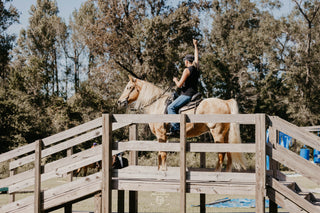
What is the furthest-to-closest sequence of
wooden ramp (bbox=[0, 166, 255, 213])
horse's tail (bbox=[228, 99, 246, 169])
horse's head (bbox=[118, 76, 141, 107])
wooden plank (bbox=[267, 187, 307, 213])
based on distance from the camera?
horse's head (bbox=[118, 76, 141, 107]) < horse's tail (bbox=[228, 99, 246, 169]) < wooden ramp (bbox=[0, 166, 255, 213]) < wooden plank (bbox=[267, 187, 307, 213])

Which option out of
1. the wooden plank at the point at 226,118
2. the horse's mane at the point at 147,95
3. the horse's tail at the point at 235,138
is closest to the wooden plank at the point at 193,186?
the wooden plank at the point at 226,118

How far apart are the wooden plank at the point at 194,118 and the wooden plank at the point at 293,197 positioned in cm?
103

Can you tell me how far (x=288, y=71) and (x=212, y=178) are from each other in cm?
2650

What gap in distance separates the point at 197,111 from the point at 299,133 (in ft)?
9.48

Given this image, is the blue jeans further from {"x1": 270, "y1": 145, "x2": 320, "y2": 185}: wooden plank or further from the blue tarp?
the blue tarp

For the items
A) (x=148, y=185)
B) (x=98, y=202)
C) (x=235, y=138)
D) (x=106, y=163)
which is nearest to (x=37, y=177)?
(x=98, y=202)

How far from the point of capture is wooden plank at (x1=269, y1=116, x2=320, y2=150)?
20.2ft

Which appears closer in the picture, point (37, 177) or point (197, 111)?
point (37, 177)

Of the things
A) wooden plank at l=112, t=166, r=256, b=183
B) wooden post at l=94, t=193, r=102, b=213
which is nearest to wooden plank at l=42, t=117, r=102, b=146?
wooden plank at l=112, t=166, r=256, b=183

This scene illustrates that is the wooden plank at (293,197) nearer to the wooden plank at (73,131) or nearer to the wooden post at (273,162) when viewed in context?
the wooden post at (273,162)

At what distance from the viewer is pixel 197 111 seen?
29.0 ft

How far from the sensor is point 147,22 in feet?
88.5

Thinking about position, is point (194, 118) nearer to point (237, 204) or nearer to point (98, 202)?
point (98, 202)

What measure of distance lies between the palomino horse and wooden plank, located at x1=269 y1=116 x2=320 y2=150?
202 centimetres
